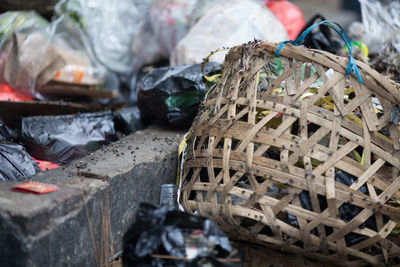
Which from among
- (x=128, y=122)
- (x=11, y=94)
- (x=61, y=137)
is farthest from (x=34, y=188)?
(x=11, y=94)

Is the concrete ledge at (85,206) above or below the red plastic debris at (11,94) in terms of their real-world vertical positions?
below

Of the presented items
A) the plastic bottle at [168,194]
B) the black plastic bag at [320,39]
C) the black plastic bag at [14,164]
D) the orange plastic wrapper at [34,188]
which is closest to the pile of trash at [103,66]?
the black plastic bag at [14,164]

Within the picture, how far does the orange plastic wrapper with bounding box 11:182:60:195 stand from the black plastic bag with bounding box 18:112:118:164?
0.83 metres

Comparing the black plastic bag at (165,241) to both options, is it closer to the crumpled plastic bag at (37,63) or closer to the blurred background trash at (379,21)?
the crumpled plastic bag at (37,63)

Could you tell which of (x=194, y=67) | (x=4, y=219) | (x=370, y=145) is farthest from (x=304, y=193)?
(x=194, y=67)

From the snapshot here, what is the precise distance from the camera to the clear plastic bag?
325cm

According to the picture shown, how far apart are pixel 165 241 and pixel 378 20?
293 cm

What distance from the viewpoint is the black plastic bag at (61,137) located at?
2246 millimetres

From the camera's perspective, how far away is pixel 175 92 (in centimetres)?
230

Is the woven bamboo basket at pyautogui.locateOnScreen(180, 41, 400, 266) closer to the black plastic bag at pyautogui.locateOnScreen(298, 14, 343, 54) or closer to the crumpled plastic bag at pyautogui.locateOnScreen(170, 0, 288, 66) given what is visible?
the crumpled plastic bag at pyautogui.locateOnScreen(170, 0, 288, 66)

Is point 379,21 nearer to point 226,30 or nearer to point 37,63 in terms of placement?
point 226,30

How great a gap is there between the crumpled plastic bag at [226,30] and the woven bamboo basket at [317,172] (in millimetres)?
1270

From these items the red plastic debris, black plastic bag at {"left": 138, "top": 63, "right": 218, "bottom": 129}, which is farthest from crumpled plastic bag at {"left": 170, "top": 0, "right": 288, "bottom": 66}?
the red plastic debris

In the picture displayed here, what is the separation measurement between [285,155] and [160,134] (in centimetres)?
109
